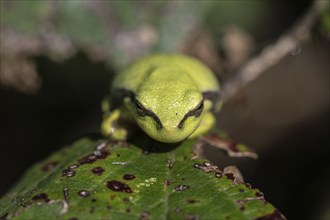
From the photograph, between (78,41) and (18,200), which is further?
(78,41)

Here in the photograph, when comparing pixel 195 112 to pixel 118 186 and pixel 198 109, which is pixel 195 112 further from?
pixel 118 186

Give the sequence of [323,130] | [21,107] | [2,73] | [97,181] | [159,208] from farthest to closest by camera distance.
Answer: [323,130]
[21,107]
[2,73]
[97,181]
[159,208]

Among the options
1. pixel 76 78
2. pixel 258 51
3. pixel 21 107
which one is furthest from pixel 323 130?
pixel 21 107

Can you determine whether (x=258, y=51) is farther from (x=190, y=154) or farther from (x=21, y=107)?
(x=21, y=107)

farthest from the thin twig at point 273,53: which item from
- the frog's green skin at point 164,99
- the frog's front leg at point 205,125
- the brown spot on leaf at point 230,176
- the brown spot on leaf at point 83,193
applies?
the brown spot on leaf at point 83,193

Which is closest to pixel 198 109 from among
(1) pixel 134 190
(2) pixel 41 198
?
(1) pixel 134 190

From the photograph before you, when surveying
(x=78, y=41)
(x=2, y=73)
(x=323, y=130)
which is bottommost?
(x=323, y=130)

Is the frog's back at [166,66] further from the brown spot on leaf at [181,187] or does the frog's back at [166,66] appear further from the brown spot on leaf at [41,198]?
the brown spot on leaf at [41,198]
